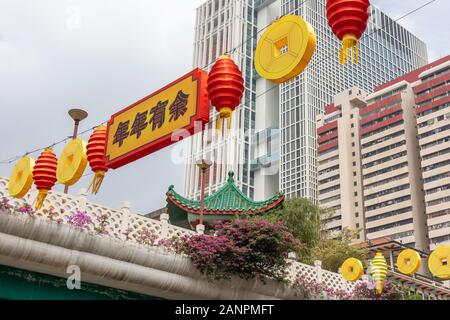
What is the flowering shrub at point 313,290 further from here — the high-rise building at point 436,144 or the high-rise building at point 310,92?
the high-rise building at point 310,92

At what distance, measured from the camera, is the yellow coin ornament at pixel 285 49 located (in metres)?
7.68

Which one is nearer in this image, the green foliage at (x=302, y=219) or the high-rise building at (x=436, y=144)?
the green foliage at (x=302, y=219)

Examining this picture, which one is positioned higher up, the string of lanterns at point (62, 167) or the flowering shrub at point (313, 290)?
the string of lanterns at point (62, 167)

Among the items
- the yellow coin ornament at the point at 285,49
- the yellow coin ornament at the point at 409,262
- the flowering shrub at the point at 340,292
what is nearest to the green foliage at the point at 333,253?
the yellow coin ornament at the point at 409,262

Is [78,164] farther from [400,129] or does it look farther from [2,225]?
[400,129]

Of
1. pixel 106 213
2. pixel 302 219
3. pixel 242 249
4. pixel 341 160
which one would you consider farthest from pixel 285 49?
pixel 341 160

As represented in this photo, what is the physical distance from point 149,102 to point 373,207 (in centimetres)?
7343

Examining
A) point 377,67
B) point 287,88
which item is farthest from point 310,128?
point 377,67

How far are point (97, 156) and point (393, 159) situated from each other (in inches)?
2872

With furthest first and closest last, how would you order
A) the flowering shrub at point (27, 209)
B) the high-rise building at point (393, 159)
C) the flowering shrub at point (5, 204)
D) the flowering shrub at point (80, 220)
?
1. the high-rise building at point (393, 159)
2. the flowering shrub at point (80, 220)
3. the flowering shrub at point (27, 209)
4. the flowering shrub at point (5, 204)

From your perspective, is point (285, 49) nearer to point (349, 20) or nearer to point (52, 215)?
point (349, 20)

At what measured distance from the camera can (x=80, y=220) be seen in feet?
35.9

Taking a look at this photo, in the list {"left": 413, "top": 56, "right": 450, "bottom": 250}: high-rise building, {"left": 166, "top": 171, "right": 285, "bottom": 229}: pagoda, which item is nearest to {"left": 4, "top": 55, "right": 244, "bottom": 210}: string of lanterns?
{"left": 166, "top": 171, "right": 285, "bottom": 229}: pagoda

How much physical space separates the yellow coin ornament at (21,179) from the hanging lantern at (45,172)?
195mm
